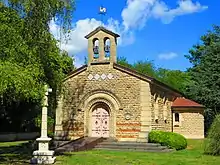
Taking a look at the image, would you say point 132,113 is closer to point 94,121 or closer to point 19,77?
point 94,121

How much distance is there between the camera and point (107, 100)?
95.1 feet

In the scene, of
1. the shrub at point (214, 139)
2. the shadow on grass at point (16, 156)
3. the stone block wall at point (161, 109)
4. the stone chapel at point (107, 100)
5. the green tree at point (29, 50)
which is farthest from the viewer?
the stone block wall at point (161, 109)

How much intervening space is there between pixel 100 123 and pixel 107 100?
1.89m

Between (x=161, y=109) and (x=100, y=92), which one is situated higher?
(x=100, y=92)

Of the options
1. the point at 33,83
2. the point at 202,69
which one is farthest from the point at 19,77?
the point at 202,69

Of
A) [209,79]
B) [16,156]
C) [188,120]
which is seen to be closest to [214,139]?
[16,156]

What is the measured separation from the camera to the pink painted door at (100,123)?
29109 millimetres

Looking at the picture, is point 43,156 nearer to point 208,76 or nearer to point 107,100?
point 107,100

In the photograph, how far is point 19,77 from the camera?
48.9 feet

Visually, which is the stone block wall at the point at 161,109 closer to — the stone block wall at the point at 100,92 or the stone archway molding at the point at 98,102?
the stone block wall at the point at 100,92

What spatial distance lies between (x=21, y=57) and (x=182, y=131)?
2178 centimetres

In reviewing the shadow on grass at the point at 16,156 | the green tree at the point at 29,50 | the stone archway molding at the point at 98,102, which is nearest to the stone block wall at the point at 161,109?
the stone archway molding at the point at 98,102

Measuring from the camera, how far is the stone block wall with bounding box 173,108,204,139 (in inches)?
1361

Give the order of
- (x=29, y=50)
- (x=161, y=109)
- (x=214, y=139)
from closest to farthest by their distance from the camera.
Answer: (x=29, y=50), (x=214, y=139), (x=161, y=109)
